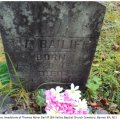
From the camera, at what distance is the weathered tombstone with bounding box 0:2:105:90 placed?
6.27 feet

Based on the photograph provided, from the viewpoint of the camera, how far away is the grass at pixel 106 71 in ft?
8.17

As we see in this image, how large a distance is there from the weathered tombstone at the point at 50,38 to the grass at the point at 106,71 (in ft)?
0.40

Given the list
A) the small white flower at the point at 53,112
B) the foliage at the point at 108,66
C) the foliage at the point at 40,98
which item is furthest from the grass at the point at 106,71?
the small white flower at the point at 53,112

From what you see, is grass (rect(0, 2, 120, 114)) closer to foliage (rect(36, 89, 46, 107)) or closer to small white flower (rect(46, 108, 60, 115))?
foliage (rect(36, 89, 46, 107))

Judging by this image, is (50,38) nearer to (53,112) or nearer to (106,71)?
(53,112)

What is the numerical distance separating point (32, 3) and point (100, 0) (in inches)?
17.3

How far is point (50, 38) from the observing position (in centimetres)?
209

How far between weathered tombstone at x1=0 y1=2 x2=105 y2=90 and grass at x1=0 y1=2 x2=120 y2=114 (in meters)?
0.12

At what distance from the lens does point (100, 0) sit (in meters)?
1.92

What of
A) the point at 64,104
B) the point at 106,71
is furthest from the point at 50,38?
the point at 106,71

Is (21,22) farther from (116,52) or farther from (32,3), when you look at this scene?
(116,52)

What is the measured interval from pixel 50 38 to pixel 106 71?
862mm

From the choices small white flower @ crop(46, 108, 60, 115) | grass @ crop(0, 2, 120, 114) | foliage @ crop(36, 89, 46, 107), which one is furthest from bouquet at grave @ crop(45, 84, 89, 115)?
grass @ crop(0, 2, 120, 114)

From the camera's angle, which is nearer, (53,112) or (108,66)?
(53,112)
